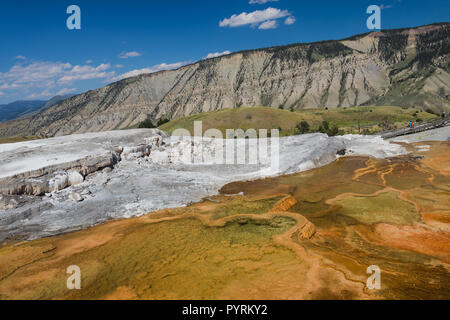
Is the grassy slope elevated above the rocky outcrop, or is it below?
above

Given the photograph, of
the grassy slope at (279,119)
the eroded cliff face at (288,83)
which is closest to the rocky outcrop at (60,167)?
the grassy slope at (279,119)

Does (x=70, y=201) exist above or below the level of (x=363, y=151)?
below

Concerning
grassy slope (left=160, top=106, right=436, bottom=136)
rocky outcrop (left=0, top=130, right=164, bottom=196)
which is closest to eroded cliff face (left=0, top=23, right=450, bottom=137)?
grassy slope (left=160, top=106, right=436, bottom=136)

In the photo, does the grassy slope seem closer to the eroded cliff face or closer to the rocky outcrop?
Result: the rocky outcrop

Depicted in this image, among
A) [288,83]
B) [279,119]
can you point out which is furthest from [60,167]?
[288,83]

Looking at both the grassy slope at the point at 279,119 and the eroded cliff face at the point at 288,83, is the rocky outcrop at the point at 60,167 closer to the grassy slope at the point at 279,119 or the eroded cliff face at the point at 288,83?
the grassy slope at the point at 279,119
